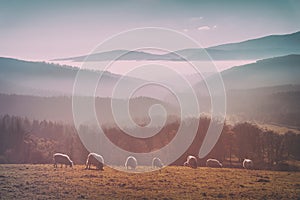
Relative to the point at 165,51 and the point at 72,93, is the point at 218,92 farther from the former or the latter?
the point at 72,93

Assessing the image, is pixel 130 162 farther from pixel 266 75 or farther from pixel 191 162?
pixel 266 75

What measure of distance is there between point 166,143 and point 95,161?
3.60ft

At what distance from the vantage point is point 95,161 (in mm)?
6840

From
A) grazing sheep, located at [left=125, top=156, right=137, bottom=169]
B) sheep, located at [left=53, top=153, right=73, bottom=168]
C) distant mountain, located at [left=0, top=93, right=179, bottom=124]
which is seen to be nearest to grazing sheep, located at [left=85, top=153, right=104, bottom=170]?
sheep, located at [left=53, top=153, right=73, bottom=168]

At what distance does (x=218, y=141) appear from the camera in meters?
6.93

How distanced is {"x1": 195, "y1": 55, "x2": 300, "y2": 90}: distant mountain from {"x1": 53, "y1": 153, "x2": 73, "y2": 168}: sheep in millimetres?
2260

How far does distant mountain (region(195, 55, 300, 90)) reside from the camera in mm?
6961

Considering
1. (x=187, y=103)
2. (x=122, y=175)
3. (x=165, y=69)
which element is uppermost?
(x=165, y=69)

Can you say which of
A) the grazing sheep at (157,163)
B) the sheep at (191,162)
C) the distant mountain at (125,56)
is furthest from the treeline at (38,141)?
the sheep at (191,162)

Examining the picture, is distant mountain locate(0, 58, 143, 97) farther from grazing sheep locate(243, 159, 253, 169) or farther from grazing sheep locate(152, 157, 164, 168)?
grazing sheep locate(243, 159, 253, 169)

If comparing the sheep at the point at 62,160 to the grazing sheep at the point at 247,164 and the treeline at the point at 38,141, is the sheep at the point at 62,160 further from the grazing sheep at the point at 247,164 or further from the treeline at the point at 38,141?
the grazing sheep at the point at 247,164

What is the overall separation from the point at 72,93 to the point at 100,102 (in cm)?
46

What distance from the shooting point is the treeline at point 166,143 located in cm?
688

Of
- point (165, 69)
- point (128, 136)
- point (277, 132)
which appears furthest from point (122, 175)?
point (277, 132)
